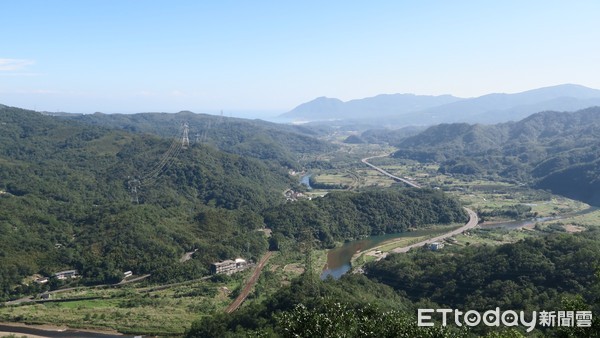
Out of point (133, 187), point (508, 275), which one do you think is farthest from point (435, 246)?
point (133, 187)

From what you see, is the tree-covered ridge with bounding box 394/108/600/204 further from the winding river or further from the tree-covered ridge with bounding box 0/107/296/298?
the tree-covered ridge with bounding box 0/107/296/298

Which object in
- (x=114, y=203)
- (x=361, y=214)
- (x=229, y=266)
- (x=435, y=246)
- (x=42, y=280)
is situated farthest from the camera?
(x=361, y=214)

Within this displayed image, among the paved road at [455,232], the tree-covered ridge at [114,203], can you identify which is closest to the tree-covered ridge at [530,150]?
the paved road at [455,232]

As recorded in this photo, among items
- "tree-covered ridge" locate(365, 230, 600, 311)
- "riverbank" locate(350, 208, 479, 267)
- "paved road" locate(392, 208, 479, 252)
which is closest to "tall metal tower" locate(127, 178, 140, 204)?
"riverbank" locate(350, 208, 479, 267)

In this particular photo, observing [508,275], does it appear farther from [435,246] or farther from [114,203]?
[114,203]

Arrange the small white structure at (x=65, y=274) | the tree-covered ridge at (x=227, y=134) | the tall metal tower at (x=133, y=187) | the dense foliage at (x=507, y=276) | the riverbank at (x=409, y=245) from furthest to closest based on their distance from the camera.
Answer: the tree-covered ridge at (x=227, y=134), the tall metal tower at (x=133, y=187), the riverbank at (x=409, y=245), the small white structure at (x=65, y=274), the dense foliage at (x=507, y=276)

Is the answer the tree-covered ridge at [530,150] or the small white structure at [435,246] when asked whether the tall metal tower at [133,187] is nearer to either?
the small white structure at [435,246]
